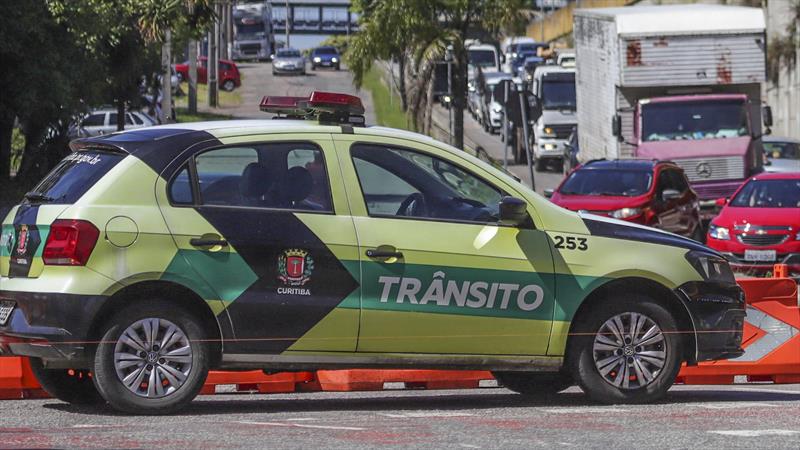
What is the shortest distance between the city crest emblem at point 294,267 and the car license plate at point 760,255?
532 inches

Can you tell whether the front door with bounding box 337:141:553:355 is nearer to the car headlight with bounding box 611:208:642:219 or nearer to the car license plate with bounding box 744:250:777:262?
the car license plate with bounding box 744:250:777:262

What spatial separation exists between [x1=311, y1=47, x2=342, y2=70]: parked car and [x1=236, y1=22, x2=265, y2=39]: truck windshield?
3.06m

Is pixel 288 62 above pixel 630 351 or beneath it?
beneath

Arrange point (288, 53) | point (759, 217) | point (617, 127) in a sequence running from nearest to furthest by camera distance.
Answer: point (759, 217), point (617, 127), point (288, 53)

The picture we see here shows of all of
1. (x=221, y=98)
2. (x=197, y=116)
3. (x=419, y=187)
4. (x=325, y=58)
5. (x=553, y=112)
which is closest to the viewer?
(x=419, y=187)

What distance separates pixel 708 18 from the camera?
91.8 ft

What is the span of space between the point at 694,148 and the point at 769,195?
16.6 ft

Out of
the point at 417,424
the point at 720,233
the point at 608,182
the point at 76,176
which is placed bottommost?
the point at 720,233

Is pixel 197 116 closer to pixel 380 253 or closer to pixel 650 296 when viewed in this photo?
pixel 650 296

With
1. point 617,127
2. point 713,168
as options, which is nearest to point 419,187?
point 713,168

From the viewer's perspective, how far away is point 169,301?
8.44 meters

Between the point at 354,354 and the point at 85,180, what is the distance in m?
1.75

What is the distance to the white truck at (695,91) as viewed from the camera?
27.3 m

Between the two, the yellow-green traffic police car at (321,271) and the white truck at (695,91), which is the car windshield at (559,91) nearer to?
the white truck at (695,91)
